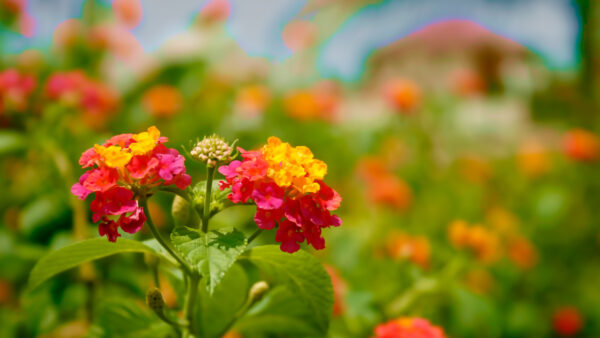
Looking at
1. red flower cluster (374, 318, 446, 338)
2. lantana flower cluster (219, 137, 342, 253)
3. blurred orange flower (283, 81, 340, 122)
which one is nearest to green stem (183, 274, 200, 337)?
lantana flower cluster (219, 137, 342, 253)

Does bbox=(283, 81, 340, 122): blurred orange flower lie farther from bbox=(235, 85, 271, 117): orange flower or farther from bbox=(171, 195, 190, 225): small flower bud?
bbox=(171, 195, 190, 225): small flower bud

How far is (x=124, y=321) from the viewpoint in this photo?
74 centimetres

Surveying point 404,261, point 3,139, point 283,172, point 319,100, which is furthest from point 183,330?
point 319,100

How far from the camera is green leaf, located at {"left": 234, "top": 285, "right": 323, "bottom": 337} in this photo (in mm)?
751

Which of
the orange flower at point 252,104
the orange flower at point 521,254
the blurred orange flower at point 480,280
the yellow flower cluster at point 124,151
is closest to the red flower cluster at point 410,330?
the yellow flower cluster at point 124,151

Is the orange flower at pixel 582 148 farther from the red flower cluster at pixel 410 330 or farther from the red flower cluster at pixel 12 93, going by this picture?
the red flower cluster at pixel 12 93

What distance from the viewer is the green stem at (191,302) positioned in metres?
0.62

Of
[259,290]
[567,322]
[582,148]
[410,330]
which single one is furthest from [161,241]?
[582,148]

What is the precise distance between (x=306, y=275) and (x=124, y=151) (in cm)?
24

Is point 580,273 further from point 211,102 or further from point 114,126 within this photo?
point 114,126

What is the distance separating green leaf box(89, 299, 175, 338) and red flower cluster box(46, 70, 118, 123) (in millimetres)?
552

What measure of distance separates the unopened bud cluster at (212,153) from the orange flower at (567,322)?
150cm

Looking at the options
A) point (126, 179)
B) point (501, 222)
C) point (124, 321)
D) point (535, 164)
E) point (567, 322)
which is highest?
point (535, 164)

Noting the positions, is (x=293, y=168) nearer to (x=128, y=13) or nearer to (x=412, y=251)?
(x=412, y=251)
